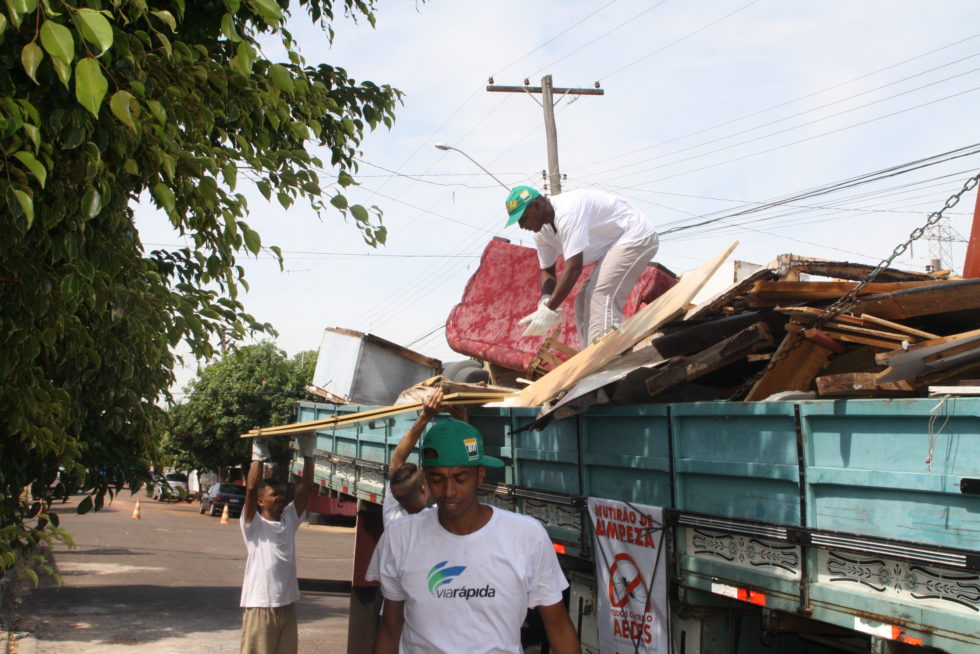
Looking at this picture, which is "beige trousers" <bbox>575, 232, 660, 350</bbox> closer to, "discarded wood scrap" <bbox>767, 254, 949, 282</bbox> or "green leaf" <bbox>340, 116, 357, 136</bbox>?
"discarded wood scrap" <bbox>767, 254, 949, 282</bbox>

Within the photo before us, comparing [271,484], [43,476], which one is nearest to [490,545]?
[43,476]

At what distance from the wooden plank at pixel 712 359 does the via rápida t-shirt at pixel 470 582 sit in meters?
1.96

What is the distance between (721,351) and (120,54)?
3226 millimetres

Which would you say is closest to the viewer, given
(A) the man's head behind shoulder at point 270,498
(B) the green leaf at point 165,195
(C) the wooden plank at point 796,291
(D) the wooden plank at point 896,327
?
(B) the green leaf at point 165,195

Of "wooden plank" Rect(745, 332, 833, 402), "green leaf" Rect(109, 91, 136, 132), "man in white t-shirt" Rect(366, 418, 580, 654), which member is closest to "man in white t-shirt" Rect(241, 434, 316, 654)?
"man in white t-shirt" Rect(366, 418, 580, 654)

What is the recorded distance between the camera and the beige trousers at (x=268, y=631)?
6.15 metres

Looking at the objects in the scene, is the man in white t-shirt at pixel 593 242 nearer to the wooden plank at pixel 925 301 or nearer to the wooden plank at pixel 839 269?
the wooden plank at pixel 839 269

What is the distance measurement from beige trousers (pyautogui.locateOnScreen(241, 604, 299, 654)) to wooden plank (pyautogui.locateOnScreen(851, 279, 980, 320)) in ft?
14.0

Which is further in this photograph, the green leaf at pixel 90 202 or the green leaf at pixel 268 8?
the green leaf at pixel 90 202

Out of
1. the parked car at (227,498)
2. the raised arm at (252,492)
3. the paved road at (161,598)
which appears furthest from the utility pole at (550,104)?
the parked car at (227,498)

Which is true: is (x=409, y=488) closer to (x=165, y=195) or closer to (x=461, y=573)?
(x=461, y=573)

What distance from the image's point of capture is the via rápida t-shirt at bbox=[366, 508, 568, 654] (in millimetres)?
3023

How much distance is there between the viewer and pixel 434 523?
126 inches

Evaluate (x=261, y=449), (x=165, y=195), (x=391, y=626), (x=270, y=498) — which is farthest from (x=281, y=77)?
(x=261, y=449)
